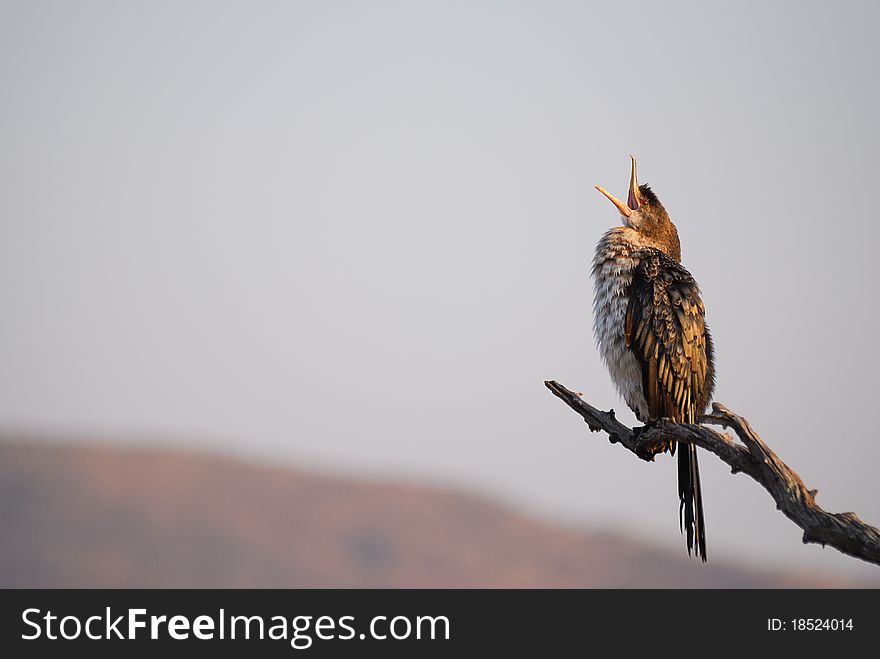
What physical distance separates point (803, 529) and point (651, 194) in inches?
142

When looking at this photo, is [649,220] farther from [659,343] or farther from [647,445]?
[647,445]

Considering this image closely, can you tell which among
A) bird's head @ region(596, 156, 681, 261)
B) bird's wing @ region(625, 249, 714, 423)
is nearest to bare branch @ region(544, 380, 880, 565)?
bird's wing @ region(625, 249, 714, 423)

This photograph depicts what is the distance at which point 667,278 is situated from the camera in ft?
28.1

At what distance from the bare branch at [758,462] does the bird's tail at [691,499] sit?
0.23 m

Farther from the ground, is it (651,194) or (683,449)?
(651,194)

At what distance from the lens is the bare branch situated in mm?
6629

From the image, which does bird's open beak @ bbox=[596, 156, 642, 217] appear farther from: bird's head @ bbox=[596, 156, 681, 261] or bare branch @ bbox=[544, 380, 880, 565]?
bare branch @ bbox=[544, 380, 880, 565]

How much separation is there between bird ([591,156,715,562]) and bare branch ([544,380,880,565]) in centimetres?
31

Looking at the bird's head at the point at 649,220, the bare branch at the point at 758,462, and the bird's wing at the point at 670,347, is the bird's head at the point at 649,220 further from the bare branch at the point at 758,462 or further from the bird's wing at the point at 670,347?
the bare branch at the point at 758,462

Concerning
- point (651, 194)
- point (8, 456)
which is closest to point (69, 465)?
point (8, 456)

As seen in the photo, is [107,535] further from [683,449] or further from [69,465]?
[683,449]

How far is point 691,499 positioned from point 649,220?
253 cm

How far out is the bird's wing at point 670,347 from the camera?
837 centimetres

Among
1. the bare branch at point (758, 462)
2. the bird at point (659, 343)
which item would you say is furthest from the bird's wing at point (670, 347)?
the bare branch at point (758, 462)
